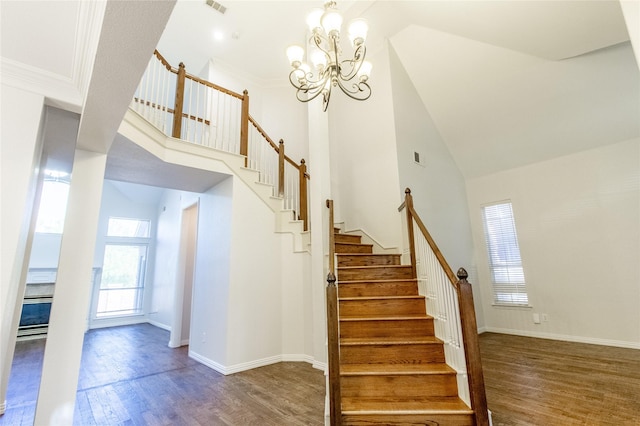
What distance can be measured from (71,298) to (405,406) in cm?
274

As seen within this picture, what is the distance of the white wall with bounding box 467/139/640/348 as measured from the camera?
163 inches

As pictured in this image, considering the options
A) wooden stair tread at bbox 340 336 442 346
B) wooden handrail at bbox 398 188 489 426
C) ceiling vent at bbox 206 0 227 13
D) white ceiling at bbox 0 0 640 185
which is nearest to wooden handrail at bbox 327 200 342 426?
wooden stair tread at bbox 340 336 442 346

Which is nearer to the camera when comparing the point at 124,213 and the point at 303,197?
the point at 303,197

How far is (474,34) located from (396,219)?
2.80m

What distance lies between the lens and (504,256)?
5355 millimetres

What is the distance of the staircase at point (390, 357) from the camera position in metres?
2.21

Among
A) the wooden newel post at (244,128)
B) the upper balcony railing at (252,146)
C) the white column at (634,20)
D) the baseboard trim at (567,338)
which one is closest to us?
the white column at (634,20)

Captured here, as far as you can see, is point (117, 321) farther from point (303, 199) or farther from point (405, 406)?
point (405, 406)

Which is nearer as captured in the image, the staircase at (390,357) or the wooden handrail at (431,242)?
the staircase at (390,357)

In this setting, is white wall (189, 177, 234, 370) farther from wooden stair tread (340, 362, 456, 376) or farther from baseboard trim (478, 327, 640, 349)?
baseboard trim (478, 327, 640, 349)

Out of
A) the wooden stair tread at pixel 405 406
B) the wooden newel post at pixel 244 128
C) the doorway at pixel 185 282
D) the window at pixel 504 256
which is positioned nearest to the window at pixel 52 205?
the doorway at pixel 185 282

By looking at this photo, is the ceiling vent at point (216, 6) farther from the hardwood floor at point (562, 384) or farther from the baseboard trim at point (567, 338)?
the baseboard trim at point (567, 338)

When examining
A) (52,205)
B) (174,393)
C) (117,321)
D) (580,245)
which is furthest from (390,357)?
(52,205)

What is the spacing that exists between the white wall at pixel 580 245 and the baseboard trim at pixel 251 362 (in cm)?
367
